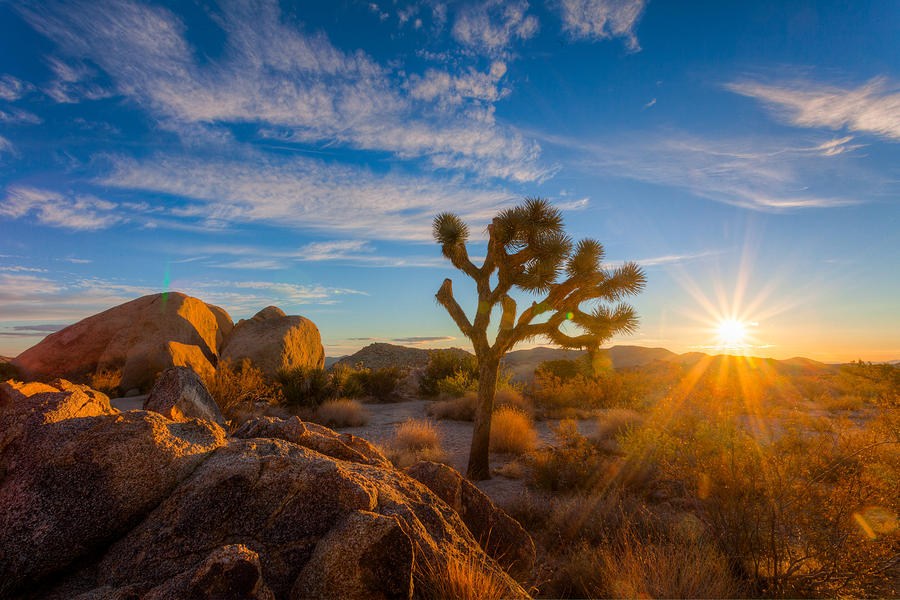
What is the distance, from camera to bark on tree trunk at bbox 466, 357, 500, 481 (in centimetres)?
839

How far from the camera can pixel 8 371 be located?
17531 millimetres

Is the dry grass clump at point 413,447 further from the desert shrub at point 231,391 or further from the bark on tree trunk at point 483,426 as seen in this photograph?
the desert shrub at point 231,391

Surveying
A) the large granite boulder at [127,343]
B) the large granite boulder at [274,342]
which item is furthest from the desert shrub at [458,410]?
the large granite boulder at [127,343]

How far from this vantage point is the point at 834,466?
412 cm

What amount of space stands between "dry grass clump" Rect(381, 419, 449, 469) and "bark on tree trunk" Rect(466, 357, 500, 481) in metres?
0.86

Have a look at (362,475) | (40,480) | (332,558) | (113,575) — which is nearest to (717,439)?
(362,475)

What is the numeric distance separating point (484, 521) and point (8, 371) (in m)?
22.6

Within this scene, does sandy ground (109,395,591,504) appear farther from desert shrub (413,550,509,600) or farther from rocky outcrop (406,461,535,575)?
desert shrub (413,550,509,600)

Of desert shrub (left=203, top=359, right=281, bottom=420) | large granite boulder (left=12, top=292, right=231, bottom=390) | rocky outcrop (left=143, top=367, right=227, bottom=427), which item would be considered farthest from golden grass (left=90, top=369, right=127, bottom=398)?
rocky outcrop (left=143, top=367, right=227, bottom=427)

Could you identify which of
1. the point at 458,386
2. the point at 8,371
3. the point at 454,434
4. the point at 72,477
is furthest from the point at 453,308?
the point at 8,371

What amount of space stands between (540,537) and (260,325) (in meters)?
18.5

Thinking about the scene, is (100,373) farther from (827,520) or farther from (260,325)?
(827,520)

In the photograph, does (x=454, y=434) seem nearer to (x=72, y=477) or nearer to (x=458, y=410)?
(x=458, y=410)

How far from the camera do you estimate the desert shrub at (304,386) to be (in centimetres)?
1567
